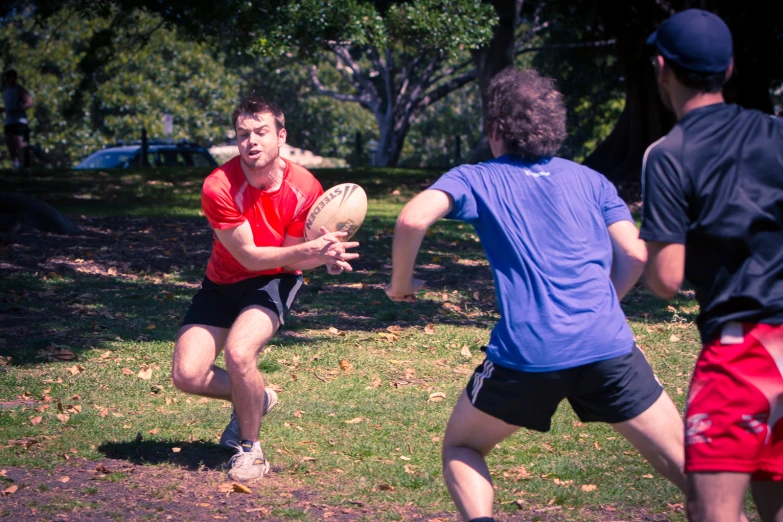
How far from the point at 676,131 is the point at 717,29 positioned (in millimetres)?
344

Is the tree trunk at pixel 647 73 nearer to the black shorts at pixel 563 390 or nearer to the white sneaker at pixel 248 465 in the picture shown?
the white sneaker at pixel 248 465

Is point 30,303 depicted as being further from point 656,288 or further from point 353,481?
point 656,288

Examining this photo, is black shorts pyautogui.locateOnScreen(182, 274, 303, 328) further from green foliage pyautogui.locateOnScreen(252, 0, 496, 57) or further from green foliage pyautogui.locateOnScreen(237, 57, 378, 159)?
green foliage pyautogui.locateOnScreen(237, 57, 378, 159)

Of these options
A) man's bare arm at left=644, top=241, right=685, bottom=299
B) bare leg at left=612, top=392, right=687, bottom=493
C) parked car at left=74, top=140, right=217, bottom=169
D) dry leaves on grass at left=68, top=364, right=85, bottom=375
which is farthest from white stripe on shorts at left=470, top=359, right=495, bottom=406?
parked car at left=74, top=140, right=217, bottom=169

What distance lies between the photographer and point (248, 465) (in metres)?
4.96

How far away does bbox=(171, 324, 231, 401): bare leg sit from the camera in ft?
16.2

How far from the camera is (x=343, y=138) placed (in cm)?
5638

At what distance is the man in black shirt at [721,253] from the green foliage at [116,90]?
39413 mm

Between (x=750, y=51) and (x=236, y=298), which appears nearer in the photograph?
(x=236, y=298)

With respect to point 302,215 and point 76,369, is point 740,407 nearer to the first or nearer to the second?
point 302,215

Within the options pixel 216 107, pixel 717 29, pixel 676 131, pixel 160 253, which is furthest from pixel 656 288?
pixel 216 107

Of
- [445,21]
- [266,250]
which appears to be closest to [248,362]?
[266,250]

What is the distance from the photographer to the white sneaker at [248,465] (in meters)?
4.91

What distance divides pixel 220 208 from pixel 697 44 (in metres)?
2.71
